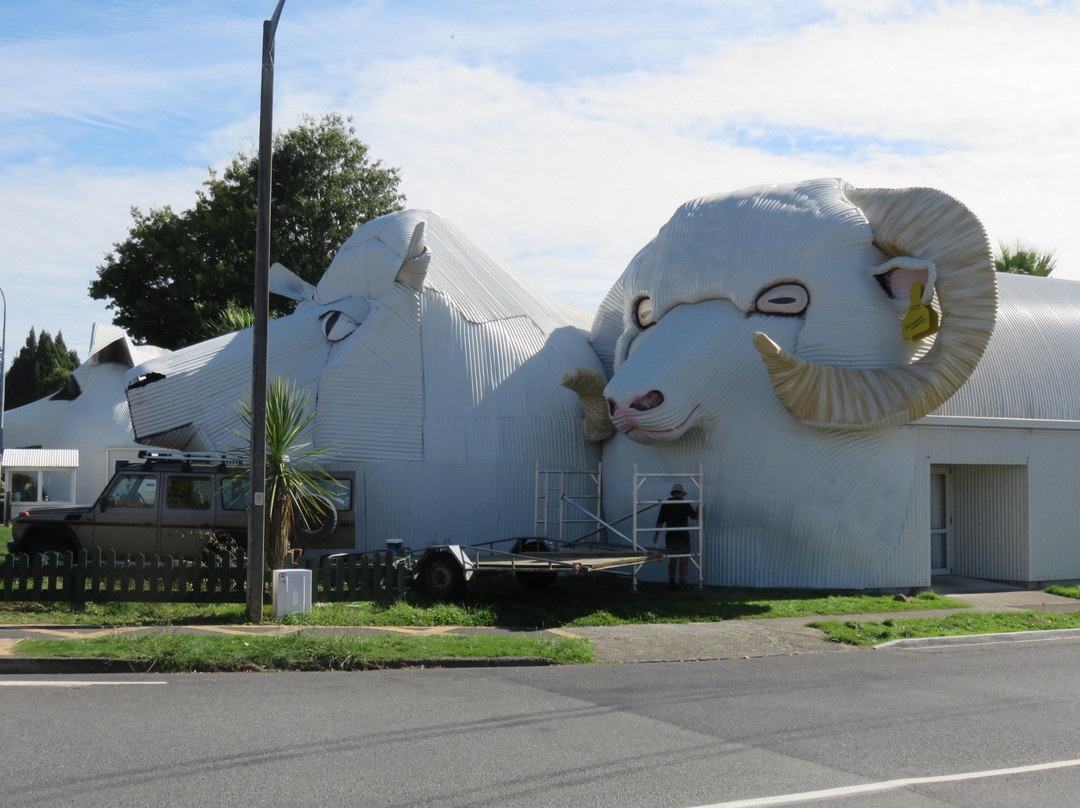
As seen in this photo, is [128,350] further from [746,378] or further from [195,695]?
[195,695]

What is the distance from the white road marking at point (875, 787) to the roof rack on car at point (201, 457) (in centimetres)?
1149

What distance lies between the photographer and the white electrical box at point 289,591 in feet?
43.2

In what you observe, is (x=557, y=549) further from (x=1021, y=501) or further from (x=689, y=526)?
(x=1021, y=501)

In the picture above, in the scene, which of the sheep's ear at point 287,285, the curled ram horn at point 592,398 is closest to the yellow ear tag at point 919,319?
the curled ram horn at point 592,398

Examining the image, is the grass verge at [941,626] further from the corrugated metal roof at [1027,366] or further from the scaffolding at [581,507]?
the corrugated metal roof at [1027,366]

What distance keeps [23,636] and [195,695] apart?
12.0ft

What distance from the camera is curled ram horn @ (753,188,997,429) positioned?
49.8 ft

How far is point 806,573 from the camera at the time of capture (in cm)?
1642

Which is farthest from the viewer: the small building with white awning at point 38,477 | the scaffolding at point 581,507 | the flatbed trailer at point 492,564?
the small building with white awning at point 38,477

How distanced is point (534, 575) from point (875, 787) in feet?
32.8

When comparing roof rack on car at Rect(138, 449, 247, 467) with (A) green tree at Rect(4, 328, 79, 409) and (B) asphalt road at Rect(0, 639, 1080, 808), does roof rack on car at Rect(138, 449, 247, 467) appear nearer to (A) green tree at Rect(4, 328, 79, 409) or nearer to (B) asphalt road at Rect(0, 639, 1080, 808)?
(B) asphalt road at Rect(0, 639, 1080, 808)

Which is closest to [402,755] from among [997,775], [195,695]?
[195,695]

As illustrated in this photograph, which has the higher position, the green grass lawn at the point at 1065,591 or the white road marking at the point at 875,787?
the white road marking at the point at 875,787

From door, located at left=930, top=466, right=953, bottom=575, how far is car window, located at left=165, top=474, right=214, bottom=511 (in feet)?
40.9
